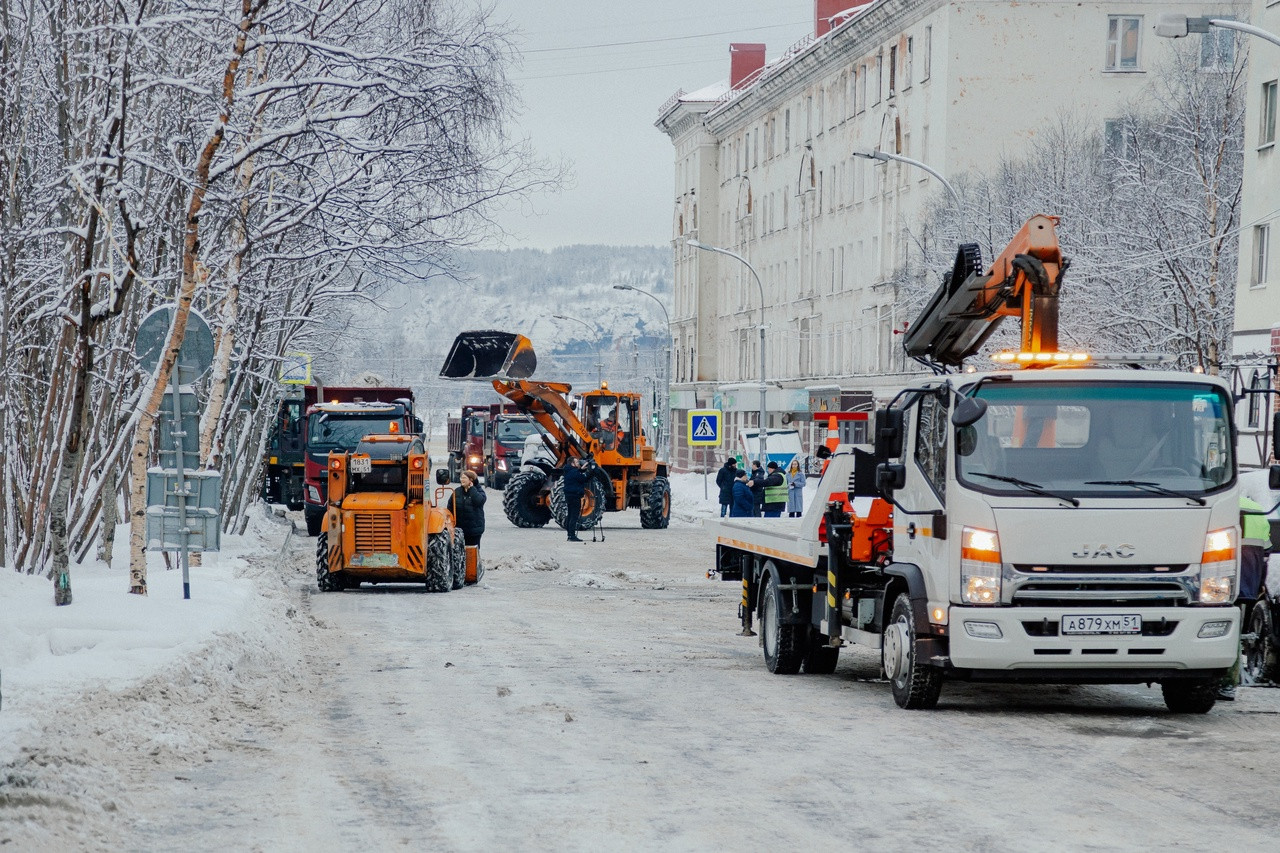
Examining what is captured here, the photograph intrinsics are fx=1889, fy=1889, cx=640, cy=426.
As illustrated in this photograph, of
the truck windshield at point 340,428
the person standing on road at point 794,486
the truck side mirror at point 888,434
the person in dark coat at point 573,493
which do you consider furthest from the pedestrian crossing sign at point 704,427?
the truck side mirror at point 888,434

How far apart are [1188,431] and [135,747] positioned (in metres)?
6.73

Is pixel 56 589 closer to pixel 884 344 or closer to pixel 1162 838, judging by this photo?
pixel 1162 838

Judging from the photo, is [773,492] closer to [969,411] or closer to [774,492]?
[774,492]

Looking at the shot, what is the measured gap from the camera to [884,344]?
66.4m

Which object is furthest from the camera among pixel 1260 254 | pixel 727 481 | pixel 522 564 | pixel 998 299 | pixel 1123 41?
pixel 1123 41

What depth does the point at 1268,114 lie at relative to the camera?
39.0 m

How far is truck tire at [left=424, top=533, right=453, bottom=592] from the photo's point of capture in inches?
930

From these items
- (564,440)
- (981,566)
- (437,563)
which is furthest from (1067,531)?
(564,440)

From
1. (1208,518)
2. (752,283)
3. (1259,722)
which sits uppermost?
(752,283)

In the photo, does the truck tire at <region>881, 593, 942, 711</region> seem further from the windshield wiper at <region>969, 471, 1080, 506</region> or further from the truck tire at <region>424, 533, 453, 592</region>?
the truck tire at <region>424, 533, 453, 592</region>

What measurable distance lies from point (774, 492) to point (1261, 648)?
23.3m

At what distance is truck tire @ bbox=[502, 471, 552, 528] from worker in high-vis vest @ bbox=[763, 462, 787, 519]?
5.05 m

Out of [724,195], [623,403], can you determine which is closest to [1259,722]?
[623,403]

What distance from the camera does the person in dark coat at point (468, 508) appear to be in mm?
25203
